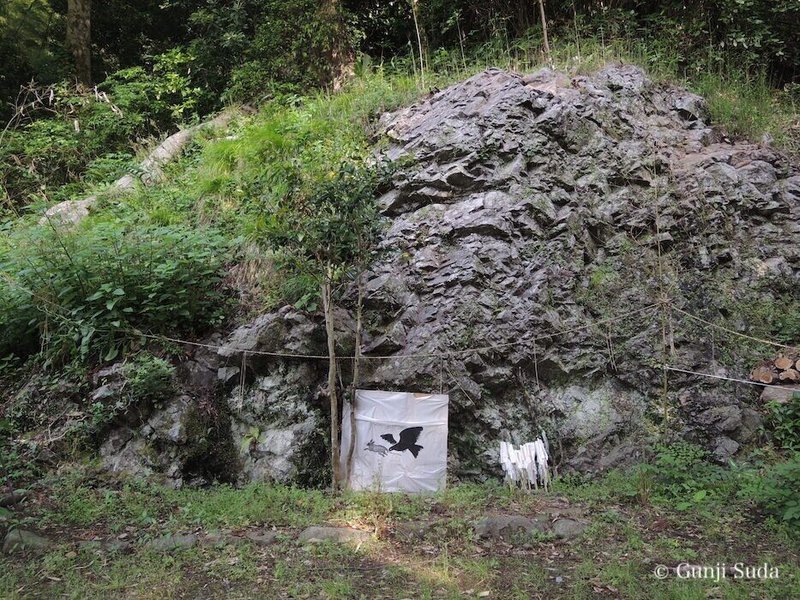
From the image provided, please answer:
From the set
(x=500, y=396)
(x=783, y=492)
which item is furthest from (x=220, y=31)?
(x=783, y=492)

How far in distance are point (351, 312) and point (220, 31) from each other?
7.45 metres

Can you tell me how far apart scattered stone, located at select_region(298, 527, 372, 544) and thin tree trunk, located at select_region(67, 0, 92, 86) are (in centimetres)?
983

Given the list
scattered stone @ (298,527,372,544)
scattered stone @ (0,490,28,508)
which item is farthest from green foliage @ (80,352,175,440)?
scattered stone @ (298,527,372,544)

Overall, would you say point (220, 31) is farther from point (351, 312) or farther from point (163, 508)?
point (163, 508)

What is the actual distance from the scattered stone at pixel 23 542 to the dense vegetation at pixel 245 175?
0.87ft

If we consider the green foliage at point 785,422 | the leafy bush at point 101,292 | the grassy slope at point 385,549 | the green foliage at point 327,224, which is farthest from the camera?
the leafy bush at point 101,292

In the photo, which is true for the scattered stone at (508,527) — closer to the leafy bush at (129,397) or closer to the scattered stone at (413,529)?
the scattered stone at (413,529)

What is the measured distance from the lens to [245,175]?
6.43 metres

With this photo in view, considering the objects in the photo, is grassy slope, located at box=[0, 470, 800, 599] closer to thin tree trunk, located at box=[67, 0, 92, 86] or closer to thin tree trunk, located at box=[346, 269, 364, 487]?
thin tree trunk, located at box=[346, 269, 364, 487]

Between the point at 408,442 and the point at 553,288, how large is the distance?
1.97 meters

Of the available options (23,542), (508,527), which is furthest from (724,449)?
(23,542)

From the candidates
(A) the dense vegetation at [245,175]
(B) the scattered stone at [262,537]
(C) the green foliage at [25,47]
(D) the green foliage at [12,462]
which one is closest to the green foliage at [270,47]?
(A) the dense vegetation at [245,175]

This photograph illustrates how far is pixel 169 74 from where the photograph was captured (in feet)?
31.4

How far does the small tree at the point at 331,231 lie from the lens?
14.6ft
